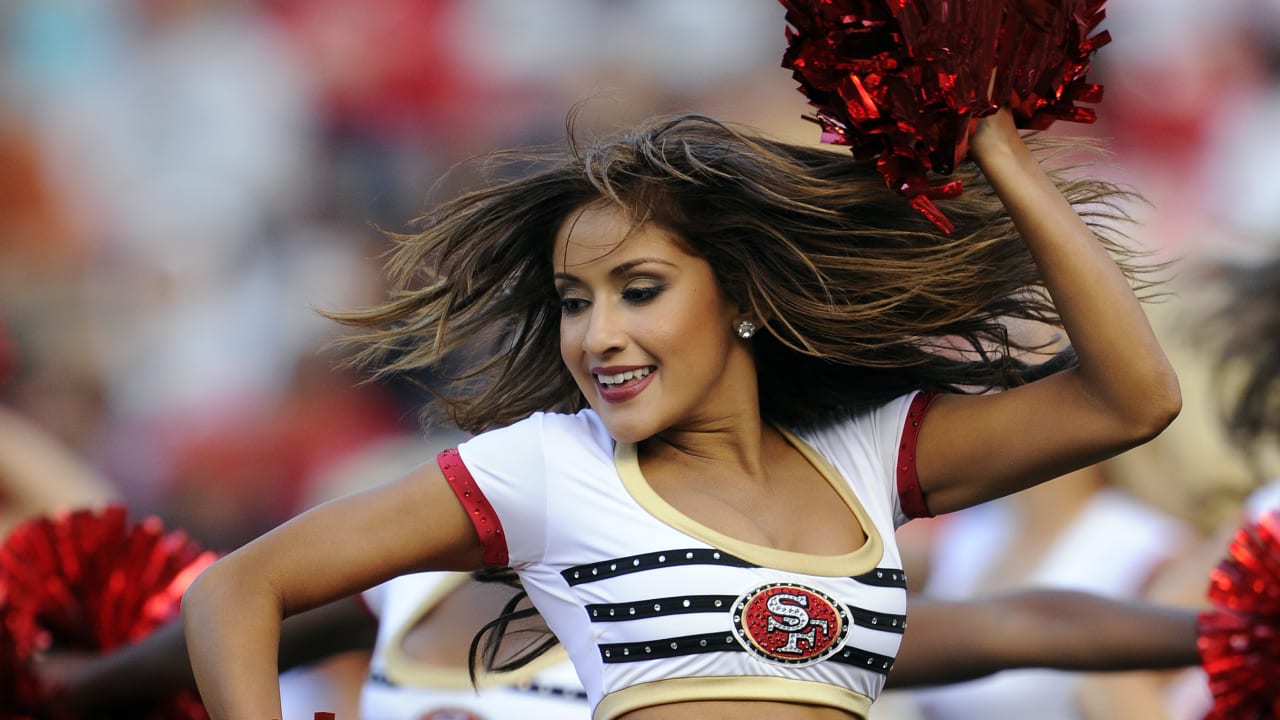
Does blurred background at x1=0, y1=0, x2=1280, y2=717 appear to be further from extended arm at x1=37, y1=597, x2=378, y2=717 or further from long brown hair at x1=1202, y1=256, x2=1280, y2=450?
extended arm at x1=37, y1=597, x2=378, y2=717

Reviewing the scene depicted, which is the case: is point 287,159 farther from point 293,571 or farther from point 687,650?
point 687,650

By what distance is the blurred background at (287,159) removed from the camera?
256 inches

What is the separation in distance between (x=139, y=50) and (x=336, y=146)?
107 centimetres

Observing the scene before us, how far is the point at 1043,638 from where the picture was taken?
9.52ft

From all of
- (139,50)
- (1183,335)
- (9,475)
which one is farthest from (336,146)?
(1183,335)

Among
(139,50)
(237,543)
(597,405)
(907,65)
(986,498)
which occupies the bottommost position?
(237,543)

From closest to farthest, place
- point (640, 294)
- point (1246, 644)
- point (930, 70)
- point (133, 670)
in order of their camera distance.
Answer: point (930, 70)
point (640, 294)
point (1246, 644)
point (133, 670)

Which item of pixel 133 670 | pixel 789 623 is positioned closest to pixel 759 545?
pixel 789 623

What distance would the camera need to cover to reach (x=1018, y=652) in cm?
292

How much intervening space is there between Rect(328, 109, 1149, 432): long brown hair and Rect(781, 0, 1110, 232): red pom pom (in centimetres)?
17

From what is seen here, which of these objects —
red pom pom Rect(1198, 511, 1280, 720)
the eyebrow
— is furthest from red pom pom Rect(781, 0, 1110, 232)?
red pom pom Rect(1198, 511, 1280, 720)

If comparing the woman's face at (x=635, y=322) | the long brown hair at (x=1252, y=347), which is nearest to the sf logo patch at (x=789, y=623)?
the woman's face at (x=635, y=322)

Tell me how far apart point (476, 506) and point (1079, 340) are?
86 centimetres

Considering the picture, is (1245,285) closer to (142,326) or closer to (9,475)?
(9,475)
